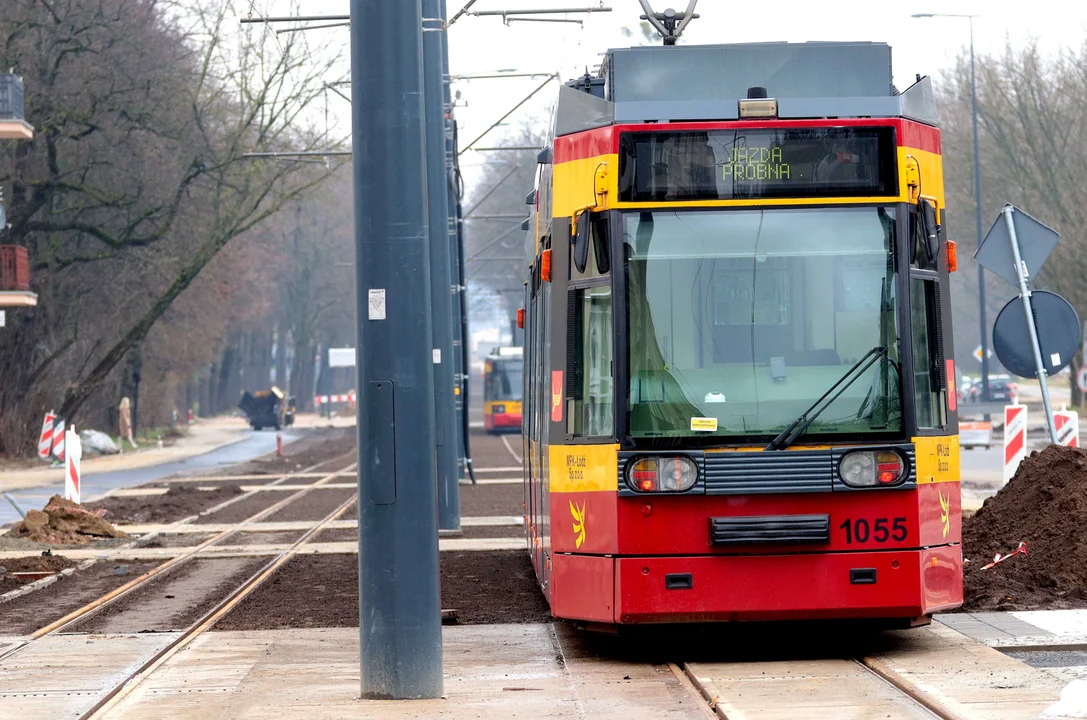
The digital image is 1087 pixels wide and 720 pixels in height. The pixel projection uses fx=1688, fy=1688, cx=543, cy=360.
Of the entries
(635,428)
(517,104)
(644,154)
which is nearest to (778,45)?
(644,154)

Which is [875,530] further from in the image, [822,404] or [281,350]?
[281,350]

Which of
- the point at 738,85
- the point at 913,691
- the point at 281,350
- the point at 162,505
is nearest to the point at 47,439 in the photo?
the point at 162,505

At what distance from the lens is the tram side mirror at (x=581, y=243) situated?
29.3ft

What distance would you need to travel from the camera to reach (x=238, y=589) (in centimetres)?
1352

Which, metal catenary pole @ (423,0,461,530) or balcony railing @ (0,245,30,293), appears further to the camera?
balcony railing @ (0,245,30,293)

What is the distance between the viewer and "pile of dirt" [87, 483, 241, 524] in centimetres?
2289

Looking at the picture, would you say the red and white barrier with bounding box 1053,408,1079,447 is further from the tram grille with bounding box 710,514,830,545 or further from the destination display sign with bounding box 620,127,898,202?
the tram grille with bounding box 710,514,830,545

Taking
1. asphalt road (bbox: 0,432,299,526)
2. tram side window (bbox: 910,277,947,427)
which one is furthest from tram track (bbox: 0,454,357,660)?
tram side window (bbox: 910,277,947,427)

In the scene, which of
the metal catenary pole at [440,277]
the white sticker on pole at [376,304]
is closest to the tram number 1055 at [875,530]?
the white sticker on pole at [376,304]

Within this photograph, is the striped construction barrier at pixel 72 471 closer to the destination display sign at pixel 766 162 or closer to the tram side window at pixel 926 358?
the destination display sign at pixel 766 162

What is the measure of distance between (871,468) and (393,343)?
2.63 meters

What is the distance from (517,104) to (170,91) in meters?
19.3

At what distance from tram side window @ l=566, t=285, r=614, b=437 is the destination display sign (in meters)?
0.70

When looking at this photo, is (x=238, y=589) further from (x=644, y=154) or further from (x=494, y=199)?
(x=494, y=199)
